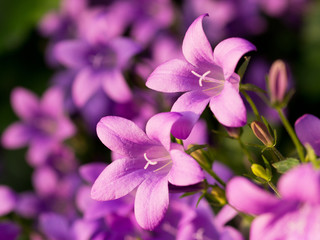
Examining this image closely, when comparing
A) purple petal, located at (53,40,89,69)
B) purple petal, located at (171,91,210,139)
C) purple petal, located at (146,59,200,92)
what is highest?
purple petal, located at (146,59,200,92)

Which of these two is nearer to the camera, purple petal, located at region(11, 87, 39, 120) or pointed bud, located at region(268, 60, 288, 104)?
pointed bud, located at region(268, 60, 288, 104)

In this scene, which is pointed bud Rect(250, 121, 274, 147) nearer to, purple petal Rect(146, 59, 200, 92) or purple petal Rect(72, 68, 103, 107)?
purple petal Rect(146, 59, 200, 92)

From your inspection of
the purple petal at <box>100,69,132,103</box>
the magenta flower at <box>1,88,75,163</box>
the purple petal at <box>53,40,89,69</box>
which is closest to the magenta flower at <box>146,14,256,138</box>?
the purple petal at <box>100,69,132,103</box>

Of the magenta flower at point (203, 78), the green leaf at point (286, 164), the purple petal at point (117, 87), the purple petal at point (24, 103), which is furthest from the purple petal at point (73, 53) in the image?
the green leaf at point (286, 164)

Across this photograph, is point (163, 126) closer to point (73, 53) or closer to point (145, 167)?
point (145, 167)

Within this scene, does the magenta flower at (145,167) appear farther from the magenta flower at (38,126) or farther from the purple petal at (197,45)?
the magenta flower at (38,126)

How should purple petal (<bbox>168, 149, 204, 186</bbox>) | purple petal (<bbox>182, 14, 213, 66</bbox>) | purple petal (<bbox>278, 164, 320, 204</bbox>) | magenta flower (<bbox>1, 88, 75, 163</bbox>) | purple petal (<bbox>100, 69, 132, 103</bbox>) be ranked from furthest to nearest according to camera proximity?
magenta flower (<bbox>1, 88, 75, 163</bbox>) → purple petal (<bbox>100, 69, 132, 103</bbox>) → purple petal (<bbox>182, 14, 213, 66</bbox>) → purple petal (<bbox>168, 149, 204, 186</bbox>) → purple petal (<bbox>278, 164, 320, 204</bbox>)

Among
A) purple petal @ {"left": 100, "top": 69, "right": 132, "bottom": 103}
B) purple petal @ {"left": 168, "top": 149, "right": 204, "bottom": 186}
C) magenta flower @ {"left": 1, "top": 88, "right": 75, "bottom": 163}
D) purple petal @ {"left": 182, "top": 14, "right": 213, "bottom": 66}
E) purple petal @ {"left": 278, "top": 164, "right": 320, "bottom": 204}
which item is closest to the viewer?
purple petal @ {"left": 278, "top": 164, "right": 320, "bottom": 204}

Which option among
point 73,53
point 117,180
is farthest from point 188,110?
point 73,53
